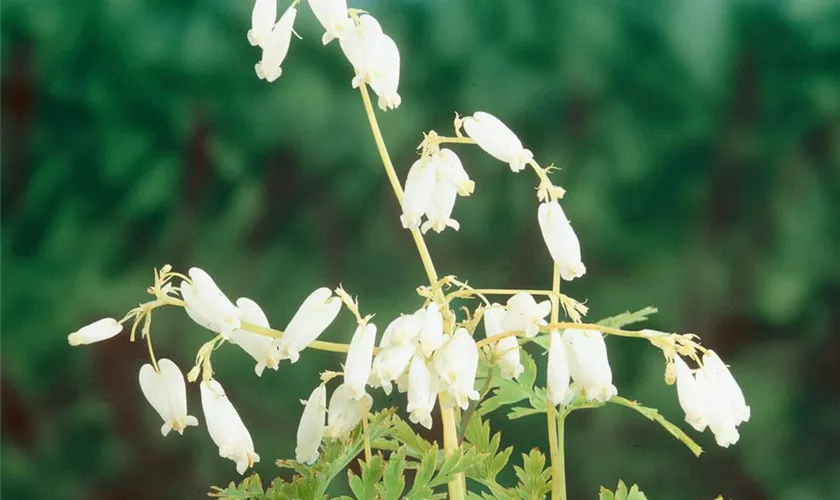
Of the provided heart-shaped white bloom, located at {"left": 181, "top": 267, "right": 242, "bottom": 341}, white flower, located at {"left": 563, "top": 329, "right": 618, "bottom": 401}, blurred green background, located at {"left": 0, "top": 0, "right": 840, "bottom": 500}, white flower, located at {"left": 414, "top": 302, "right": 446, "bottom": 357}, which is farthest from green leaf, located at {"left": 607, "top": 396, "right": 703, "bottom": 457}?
blurred green background, located at {"left": 0, "top": 0, "right": 840, "bottom": 500}

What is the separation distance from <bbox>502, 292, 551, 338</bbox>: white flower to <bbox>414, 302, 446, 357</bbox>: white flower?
59mm

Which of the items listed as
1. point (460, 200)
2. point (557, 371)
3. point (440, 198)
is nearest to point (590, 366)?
point (557, 371)

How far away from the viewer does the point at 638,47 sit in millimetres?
1109

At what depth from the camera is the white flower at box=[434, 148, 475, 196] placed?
58cm

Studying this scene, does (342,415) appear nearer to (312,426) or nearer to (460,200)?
(312,426)

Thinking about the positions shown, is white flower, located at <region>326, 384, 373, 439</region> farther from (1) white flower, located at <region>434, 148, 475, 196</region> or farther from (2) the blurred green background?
(2) the blurred green background

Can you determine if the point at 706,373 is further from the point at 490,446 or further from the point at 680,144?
the point at 680,144

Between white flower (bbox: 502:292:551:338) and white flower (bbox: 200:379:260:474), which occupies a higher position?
white flower (bbox: 502:292:551:338)

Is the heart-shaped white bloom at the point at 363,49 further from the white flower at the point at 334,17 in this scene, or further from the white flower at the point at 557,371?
the white flower at the point at 557,371

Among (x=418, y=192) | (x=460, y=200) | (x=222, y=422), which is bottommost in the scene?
(x=222, y=422)

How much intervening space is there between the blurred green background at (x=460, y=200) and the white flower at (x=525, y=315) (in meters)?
0.55

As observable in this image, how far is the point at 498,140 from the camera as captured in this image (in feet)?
1.97

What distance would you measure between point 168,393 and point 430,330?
184 millimetres

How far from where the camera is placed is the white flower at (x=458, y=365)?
54 cm
